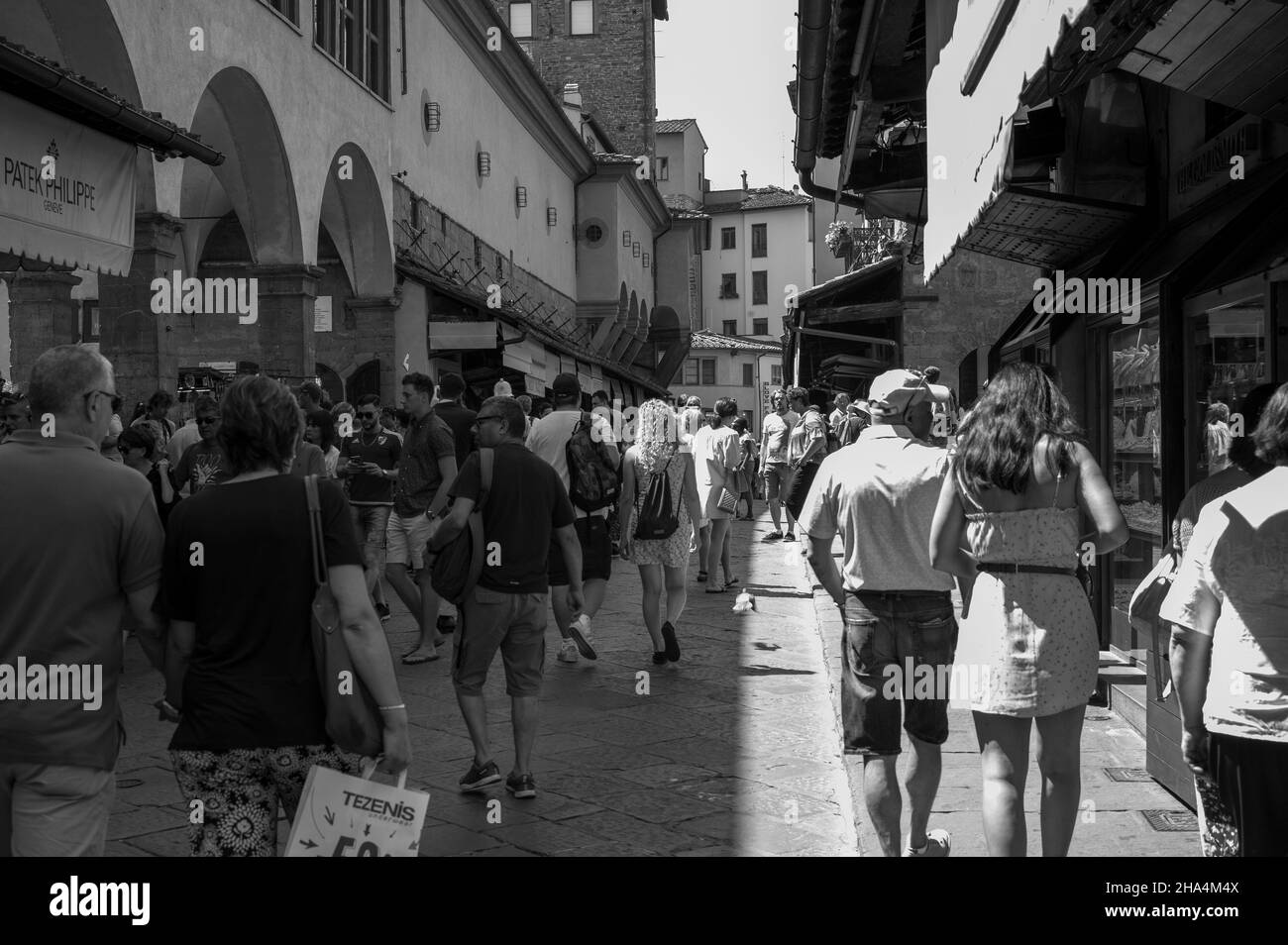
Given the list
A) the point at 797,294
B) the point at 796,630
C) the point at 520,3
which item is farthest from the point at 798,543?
the point at 520,3

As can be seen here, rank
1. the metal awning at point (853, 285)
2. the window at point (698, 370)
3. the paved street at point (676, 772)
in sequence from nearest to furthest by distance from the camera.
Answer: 1. the paved street at point (676, 772)
2. the metal awning at point (853, 285)
3. the window at point (698, 370)

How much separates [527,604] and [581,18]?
147 feet

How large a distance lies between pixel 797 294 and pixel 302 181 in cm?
736

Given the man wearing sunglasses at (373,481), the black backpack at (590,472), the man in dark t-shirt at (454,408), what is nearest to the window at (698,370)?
the man in dark t-shirt at (454,408)

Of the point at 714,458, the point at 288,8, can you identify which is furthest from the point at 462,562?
the point at 288,8

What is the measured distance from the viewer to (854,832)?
5.28 metres

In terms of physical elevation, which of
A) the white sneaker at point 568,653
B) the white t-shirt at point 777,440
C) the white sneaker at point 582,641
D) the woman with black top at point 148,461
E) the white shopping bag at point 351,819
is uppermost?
the white t-shirt at point 777,440

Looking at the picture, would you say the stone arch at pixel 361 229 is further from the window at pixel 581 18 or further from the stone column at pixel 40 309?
the window at pixel 581 18

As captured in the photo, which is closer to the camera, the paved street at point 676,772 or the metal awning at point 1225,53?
the metal awning at point 1225,53

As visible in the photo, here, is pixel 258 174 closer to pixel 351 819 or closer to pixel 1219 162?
pixel 1219 162

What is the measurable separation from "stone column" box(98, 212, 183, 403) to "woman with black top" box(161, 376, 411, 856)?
8395 mm

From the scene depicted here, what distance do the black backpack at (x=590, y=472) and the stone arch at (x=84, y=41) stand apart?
14.4 feet

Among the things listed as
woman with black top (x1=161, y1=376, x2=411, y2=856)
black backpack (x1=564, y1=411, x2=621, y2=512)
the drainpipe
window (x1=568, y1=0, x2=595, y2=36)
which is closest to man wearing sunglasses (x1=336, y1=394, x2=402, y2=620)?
black backpack (x1=564, y1=411, x2=621, y2=512)

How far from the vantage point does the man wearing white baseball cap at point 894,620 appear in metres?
4.51
